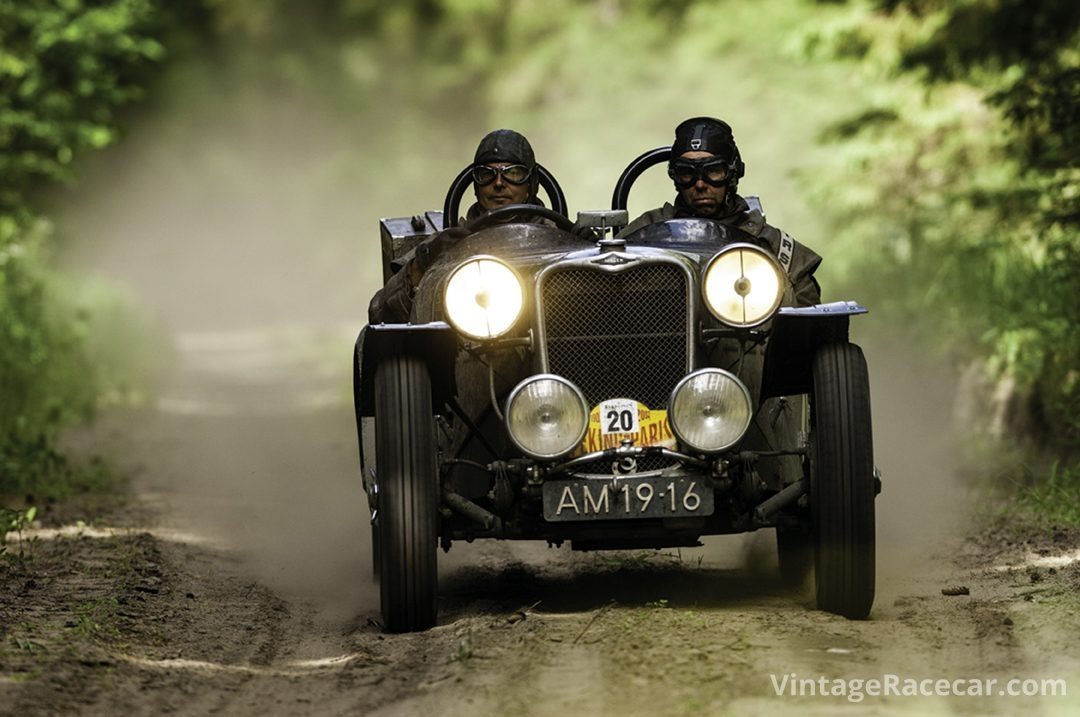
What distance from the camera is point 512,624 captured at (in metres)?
6.17

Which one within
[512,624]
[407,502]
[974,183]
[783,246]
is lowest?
[512,624]

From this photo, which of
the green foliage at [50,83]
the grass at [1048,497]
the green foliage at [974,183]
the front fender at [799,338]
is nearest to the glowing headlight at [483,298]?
the front fender at [799,338]

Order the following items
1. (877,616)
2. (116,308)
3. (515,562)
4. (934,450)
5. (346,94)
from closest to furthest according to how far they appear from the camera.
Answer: (877,616)
(515,562)
(934,450)
(116,308)
(346,94)

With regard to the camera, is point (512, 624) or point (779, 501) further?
point (779, 501)

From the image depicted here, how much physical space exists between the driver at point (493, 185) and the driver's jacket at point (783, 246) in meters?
0.71

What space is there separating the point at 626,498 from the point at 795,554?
62.4 inches

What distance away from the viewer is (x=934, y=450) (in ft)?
37.7

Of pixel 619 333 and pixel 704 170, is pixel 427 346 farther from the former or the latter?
pixel 704 170

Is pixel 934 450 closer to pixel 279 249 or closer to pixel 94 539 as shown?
pixel 94 539

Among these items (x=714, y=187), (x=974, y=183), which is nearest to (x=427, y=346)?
(x=714, y=187)

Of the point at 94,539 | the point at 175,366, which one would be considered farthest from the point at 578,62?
the point at 94,539

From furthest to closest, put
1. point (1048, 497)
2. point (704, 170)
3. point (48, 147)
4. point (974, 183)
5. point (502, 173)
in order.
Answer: point (48, 147), point (974, 183), point (1048, 497), point (502, 173), point (704, 170)

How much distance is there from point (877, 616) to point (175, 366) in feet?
59.5

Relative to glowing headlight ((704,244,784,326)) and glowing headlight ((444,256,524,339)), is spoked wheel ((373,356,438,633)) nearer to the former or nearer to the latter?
glowing headlight ((444,256,524,339))
